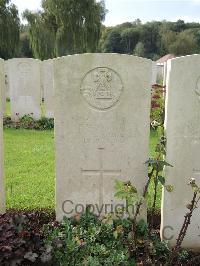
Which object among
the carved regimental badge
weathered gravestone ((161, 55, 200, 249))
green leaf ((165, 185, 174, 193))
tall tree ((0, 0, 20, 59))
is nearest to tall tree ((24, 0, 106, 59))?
tall tree ((0, 0, 20, 59))

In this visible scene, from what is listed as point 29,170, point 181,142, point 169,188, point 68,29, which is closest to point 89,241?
point 169,188

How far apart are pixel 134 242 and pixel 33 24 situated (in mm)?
18796

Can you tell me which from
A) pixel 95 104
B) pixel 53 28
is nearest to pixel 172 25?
pixel 53 28

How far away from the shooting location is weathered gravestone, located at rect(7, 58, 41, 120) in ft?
33.9

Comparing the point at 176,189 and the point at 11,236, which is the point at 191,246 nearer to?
the point at 176,189

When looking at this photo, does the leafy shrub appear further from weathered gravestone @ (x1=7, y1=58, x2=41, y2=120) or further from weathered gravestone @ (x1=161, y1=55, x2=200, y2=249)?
weathered gravestone @ (x1=7, y1=58, x2=41, y2=120)

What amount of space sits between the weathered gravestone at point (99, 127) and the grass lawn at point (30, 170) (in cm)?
118

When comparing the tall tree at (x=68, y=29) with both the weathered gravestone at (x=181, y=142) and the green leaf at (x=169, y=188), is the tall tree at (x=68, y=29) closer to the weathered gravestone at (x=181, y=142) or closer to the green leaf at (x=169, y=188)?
the weathered gravestone at (x=181, y=142)

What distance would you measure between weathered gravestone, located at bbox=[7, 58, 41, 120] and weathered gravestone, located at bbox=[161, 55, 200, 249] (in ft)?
24.5

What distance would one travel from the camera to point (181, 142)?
344 cm

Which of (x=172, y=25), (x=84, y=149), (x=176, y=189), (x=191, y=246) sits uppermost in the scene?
(x=172, y=25)

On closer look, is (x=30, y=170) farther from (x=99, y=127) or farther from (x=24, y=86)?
(x=24, y=86)

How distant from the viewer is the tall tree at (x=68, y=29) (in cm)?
2067

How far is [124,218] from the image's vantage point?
3693 millimetres
